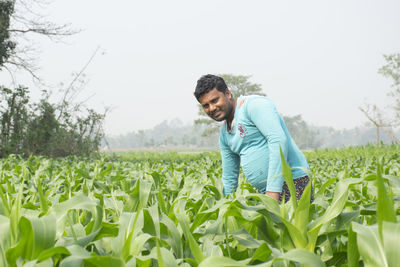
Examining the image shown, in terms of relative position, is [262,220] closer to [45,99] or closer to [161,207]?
[161,207]

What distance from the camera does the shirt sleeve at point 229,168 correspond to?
9.68 ft

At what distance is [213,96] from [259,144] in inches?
20.8

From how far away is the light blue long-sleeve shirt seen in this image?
8.10 feet

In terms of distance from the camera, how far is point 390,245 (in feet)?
2.39

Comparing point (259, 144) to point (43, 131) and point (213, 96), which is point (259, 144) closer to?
point (213, 96)

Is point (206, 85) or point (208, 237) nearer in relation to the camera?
point (208, 237)

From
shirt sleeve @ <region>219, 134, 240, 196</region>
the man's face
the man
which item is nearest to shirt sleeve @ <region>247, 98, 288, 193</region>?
the man

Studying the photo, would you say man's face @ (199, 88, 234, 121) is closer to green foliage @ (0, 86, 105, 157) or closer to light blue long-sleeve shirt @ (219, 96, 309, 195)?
light blue long-sleeve shirt @ (219, 96, 309, 195)

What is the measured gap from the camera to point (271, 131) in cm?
250

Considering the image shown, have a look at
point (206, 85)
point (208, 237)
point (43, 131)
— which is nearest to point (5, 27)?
point (43, 131)

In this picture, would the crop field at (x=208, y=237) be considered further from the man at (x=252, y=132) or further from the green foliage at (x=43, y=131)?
the green foliage at (x=43, y=131)

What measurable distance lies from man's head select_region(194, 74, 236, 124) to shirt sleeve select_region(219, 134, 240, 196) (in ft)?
1.22

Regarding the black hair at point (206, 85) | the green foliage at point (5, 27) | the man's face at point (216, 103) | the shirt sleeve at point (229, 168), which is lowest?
the shirt sleeve at point (229, 168)

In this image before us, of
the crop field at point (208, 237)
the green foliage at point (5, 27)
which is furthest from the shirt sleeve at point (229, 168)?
the green foliage at point (5, 27)
